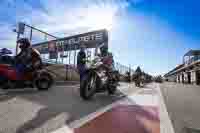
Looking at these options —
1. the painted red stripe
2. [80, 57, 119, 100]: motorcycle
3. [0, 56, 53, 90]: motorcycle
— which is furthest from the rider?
the painted red stripe

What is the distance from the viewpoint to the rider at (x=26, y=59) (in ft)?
15.0

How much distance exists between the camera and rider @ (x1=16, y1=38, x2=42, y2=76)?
456 centimetres

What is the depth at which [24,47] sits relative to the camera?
4.96 meters

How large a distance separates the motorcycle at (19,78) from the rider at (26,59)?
123mm

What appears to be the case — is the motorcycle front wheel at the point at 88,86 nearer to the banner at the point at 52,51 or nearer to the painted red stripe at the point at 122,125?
the painted red stripe at the point at 122,125

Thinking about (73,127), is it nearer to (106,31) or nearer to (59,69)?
(59,69)

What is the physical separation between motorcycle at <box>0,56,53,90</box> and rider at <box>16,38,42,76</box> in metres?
0.12

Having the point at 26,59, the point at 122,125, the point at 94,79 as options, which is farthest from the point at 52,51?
the point at 122,125

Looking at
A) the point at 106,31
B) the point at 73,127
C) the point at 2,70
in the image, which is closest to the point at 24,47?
the point at 2,70

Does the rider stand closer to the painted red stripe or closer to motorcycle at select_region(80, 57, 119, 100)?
motorcycle at select_region(80, 57, 119, 100)

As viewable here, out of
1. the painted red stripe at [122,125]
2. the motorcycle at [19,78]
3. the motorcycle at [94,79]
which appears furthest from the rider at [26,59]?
the painted red stripe at [122,125]

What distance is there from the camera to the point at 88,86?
12.7 ft

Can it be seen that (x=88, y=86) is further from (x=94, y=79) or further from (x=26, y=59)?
(x=26, y=59)

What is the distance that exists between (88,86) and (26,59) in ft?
7.89
